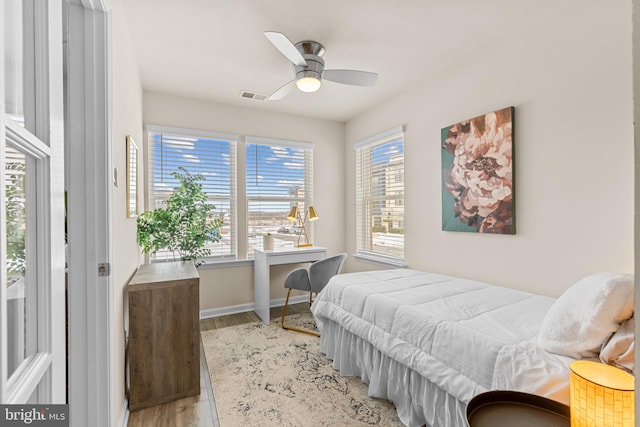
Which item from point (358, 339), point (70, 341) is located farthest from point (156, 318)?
point (358, 339)

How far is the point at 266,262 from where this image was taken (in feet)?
11.6

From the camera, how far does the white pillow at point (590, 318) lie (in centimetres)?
124

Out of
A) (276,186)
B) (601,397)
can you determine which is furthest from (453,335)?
(276,186)

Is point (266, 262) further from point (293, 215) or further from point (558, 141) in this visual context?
point (558, 141)

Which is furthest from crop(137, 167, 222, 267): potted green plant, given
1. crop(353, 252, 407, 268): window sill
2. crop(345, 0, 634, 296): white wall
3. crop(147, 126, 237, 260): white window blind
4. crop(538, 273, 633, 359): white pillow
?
crop(538, 273, 633, 359): white pillow

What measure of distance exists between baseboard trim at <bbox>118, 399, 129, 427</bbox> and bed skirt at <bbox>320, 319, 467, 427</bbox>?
143cm

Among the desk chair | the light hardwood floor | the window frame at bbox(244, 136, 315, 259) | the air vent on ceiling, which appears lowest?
the light hardwood floor

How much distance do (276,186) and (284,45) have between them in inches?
88.5

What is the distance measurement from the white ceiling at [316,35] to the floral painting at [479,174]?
639 mm

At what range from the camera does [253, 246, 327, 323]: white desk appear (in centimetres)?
352

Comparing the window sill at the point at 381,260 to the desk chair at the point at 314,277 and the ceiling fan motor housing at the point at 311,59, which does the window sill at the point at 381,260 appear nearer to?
the desk chair at the point at 314,277

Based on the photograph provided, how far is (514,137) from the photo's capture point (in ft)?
7.95

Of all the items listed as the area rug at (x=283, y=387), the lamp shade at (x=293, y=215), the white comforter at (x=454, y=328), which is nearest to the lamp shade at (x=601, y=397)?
the white comforter at (x=454, y=328)

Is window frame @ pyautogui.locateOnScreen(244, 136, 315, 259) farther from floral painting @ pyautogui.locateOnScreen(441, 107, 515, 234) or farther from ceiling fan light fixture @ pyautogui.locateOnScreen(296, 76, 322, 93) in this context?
floral painting @ pyautogui.locateOnScreen(441, 107, 515, 234)
